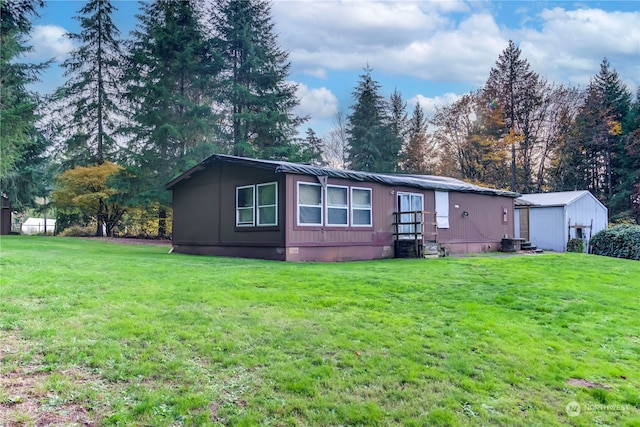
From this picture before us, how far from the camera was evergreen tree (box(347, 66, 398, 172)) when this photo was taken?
3366 centimetres

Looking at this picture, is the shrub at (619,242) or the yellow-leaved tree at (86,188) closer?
the shrub at (619,242)

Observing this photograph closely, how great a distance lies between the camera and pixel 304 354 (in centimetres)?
394

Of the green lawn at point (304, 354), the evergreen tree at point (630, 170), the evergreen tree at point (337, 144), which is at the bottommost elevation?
the green lawn at point (304, 354)

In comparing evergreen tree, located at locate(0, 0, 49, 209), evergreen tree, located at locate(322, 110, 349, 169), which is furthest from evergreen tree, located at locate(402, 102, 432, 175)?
evergreen tree, located at locate(0, 0, 49, 209)

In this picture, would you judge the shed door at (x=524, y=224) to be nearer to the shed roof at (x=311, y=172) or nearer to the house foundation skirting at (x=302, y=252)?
the shed roof at (x=311, y=172)

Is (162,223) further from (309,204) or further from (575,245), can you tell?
(575,245)

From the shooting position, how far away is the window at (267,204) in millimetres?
11859

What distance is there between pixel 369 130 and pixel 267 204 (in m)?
23.5

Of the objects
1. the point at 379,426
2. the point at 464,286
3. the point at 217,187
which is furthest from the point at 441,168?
the point at 379,426

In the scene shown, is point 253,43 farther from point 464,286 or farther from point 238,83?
point 464,286

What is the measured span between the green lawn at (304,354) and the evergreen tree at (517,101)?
26.0 m

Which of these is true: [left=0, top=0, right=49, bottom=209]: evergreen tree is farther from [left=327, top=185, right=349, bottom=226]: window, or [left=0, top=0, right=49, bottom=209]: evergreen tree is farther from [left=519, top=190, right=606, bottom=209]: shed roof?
[left=519, top=190, right=606, bottom=209]: shed roof

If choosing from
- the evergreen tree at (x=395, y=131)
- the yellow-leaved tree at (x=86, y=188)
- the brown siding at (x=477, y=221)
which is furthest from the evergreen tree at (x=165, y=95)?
the evergreen tree at (x=395, y=131)

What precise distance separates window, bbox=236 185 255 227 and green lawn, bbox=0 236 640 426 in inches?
230
